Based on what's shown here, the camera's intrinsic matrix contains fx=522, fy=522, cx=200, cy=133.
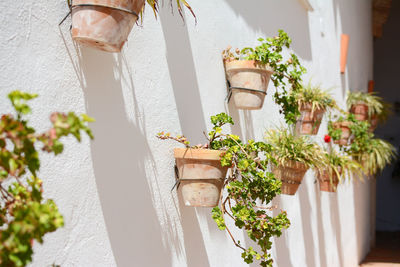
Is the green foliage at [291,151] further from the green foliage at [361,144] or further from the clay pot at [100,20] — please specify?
the clay pot at [100,20]

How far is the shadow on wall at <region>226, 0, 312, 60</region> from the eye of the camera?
2955 millimetres

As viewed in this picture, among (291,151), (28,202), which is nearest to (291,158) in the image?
(291,151)

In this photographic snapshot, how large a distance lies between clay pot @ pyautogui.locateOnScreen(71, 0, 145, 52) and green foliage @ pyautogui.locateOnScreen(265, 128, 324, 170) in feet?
5.59

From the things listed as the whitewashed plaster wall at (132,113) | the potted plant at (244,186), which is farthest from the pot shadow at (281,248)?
the potted plant at (244,186)

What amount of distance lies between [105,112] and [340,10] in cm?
481

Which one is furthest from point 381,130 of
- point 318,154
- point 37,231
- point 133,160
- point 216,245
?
point 37,231

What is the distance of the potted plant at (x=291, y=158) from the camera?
301cm


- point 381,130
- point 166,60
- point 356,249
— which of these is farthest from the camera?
point 381,130

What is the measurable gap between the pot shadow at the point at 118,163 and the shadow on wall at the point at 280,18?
115 centimetres

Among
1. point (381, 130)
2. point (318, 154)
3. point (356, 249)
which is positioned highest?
point (318, 154)

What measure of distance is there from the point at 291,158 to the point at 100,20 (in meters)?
1.81

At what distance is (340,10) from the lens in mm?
5906

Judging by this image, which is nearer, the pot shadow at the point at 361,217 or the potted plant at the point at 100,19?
the potted plant at the point at 100,19

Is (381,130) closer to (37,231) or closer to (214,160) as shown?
(214,160)
